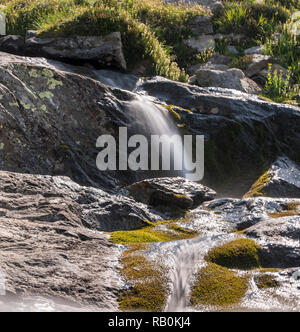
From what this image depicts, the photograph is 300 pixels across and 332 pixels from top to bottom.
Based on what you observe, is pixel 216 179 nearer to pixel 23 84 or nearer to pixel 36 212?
pixel 23 84

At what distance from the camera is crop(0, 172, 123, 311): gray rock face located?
3.55 metres

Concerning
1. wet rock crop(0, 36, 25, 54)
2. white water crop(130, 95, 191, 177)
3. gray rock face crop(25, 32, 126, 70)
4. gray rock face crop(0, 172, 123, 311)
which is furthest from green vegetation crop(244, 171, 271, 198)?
wet rock crop(0, 36, 25, 54)

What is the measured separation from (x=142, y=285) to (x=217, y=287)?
2.16 ft

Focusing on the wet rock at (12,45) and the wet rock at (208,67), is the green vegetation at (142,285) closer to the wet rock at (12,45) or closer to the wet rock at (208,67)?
the wet rock at (12,45)

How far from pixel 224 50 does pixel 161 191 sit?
14.9 m

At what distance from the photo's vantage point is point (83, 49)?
42.3 feet

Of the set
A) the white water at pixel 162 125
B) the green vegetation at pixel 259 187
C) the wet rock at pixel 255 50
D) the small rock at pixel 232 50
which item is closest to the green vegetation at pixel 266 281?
the green vegetation at pixel 259 187

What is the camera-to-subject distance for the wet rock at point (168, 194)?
7332mm

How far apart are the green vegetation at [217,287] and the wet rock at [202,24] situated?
62.9 feet

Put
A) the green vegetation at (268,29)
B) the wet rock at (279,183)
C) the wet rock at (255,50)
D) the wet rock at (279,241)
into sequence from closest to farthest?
the wet rock at (279,241), the wet rock at (279,183), the green vegetation at (268,29), the wet rock at (255,50)

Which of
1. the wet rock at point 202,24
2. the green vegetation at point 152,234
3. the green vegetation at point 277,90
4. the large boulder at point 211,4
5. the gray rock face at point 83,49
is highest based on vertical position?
the large boulder at point 211,4

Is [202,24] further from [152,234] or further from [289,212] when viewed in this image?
[152,234]

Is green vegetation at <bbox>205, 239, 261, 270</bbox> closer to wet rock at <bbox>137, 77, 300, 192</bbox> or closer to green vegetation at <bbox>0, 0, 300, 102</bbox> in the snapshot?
wet rock at <bbox>137, 77, 300, 192</bbox>

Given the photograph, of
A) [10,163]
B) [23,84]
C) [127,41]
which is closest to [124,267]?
[10,163]
